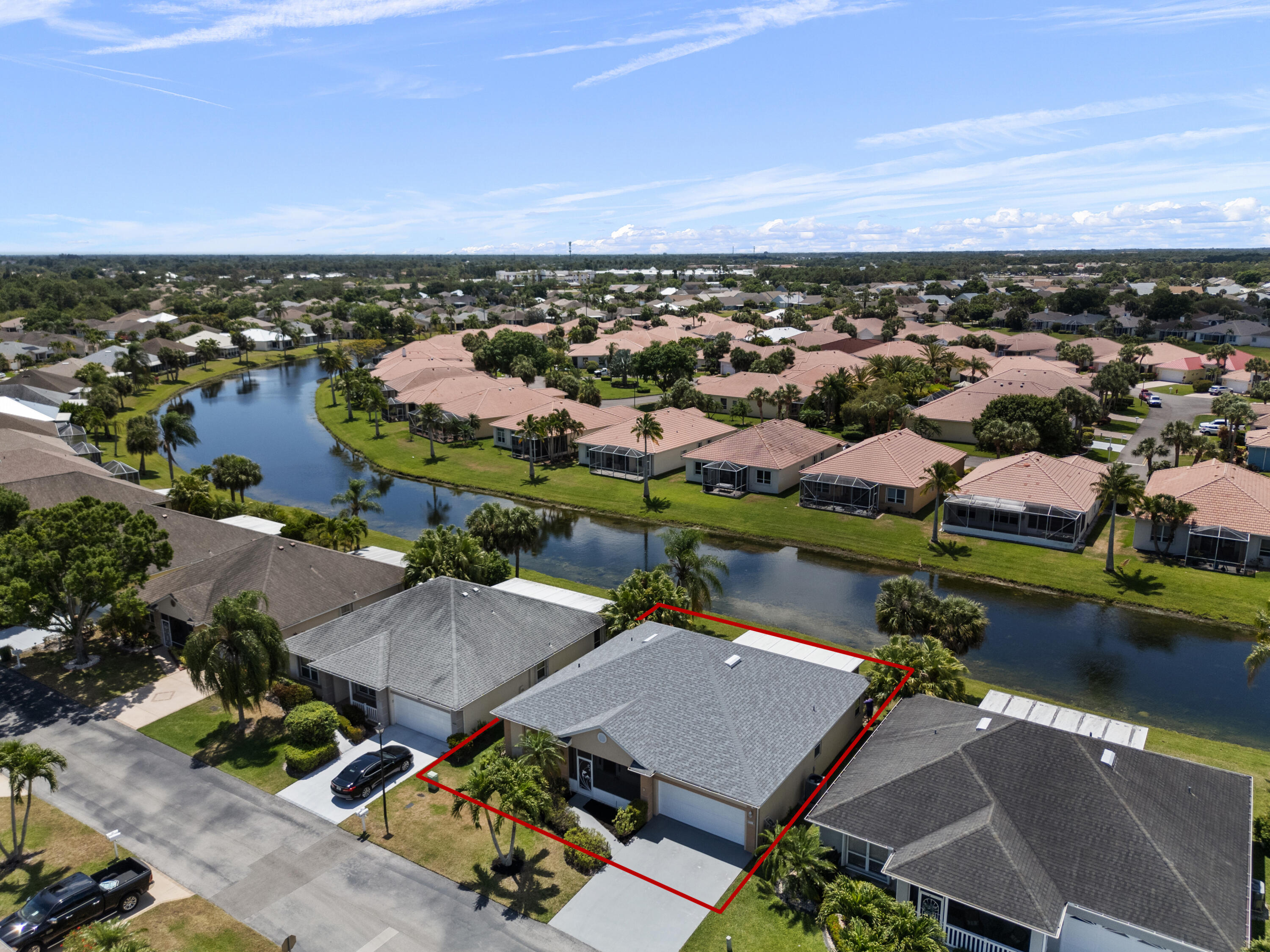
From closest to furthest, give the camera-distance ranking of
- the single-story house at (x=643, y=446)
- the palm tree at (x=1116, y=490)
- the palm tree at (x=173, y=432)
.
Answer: the palm tree at (x=1116, y=490)
the palm tree at (x=173, y=432)
the single-story house at (x=643, y=446)

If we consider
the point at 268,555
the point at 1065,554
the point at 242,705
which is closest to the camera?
the point at 242,705

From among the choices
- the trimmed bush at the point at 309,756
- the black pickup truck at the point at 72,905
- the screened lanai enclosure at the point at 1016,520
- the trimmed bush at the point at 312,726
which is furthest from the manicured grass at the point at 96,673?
the screened lanai enclosure at the point at 1016,520

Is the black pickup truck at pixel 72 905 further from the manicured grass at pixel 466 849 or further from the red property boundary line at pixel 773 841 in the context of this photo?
the red property boundary line at pixel 773 841

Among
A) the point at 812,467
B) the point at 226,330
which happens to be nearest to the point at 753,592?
the point at 812,467

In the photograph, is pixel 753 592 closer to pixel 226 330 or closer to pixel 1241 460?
pixel 1241 460

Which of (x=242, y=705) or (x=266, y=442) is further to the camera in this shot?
(x=266, y=442)

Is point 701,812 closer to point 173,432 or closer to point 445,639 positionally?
point 445,639
